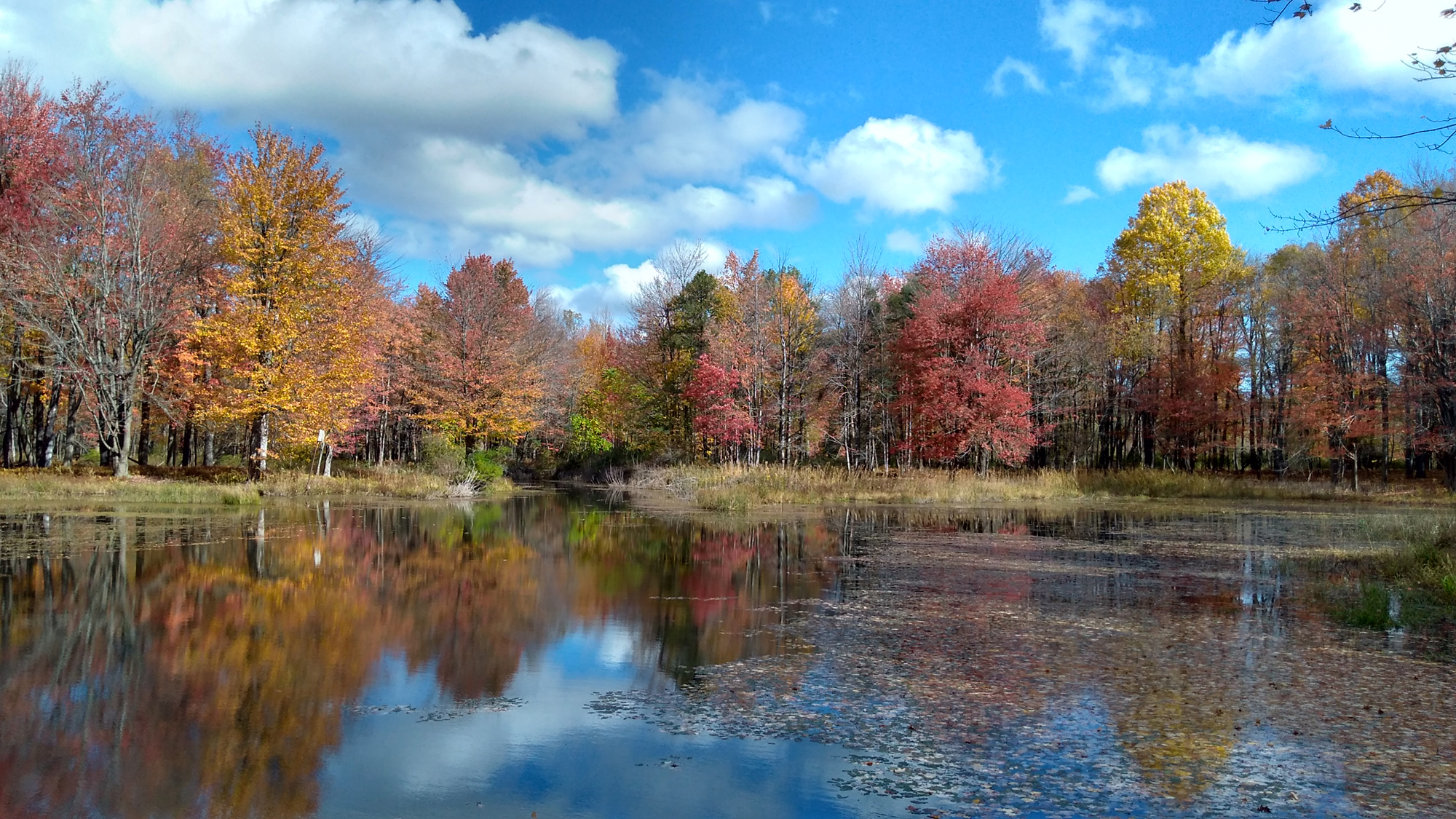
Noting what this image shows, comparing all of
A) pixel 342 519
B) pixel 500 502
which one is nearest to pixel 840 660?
pixel 342 519

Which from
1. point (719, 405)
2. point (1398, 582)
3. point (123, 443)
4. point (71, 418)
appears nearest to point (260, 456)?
point (123, 443)

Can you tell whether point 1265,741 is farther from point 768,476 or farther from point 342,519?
point 768,476

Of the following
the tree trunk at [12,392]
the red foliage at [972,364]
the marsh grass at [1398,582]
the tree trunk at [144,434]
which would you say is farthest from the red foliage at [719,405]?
the marsh grass at [1398,582]

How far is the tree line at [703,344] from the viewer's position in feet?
88.4

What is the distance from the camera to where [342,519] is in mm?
21156

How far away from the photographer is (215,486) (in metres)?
24.7

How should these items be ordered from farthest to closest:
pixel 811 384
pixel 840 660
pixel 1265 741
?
pixel 811 384 < pixel 840 660 < pixel 1265 741

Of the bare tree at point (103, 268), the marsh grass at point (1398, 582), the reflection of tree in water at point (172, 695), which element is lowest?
the reflection of tree in water at point (172, 695)

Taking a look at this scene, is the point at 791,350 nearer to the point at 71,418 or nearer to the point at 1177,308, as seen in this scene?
the point at 1177,308

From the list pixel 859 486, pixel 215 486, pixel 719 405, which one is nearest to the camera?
pixel 215 486

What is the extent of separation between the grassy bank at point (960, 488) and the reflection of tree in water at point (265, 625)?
10132mm

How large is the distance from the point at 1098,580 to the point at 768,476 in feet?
59.2

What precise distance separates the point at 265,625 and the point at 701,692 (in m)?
4.93

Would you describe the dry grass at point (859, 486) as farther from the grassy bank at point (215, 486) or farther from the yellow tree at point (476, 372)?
the yellow tree at point (476, 372)
